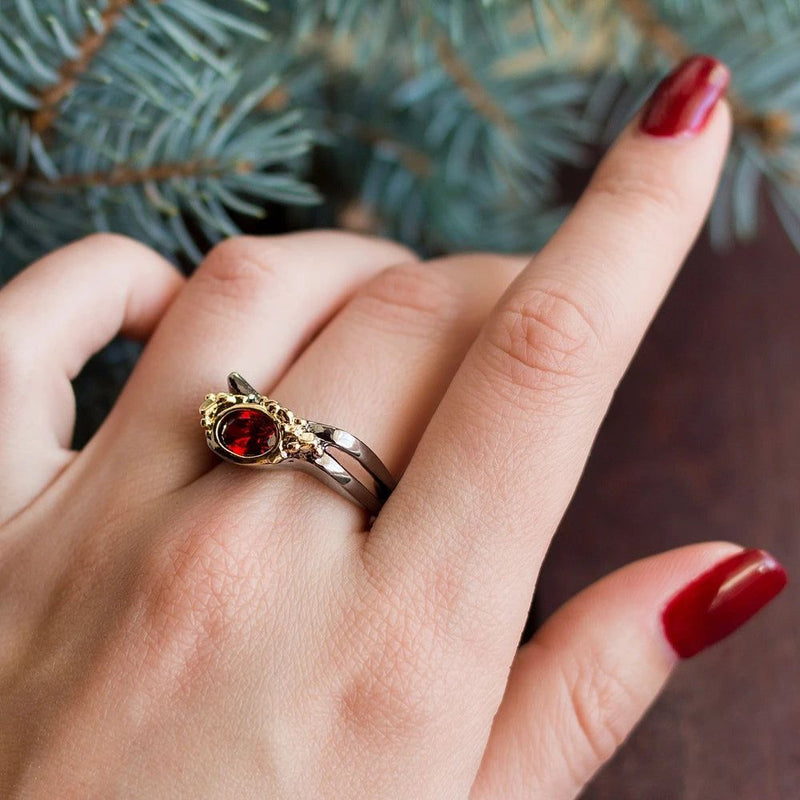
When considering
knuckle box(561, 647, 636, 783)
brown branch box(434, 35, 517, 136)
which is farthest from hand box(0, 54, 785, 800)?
brown branch box(434, 35, 517, 136)

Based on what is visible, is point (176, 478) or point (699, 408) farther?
point (699, 408)

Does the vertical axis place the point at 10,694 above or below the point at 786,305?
below

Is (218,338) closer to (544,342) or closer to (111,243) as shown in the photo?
(111,243)

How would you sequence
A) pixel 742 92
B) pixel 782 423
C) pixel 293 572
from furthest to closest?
pixel 782 423 < pixel 742 92 < pixel 293 572

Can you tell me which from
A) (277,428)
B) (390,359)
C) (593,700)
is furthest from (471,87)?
(593,700)

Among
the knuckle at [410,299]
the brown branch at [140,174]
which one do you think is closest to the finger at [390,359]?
the knuckle at [410,299]

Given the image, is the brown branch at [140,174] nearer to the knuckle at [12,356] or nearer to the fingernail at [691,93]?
the knuckle at [12,356]

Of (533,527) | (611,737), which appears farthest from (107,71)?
(611,737)

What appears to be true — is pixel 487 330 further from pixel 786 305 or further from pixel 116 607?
pixel 786 305
